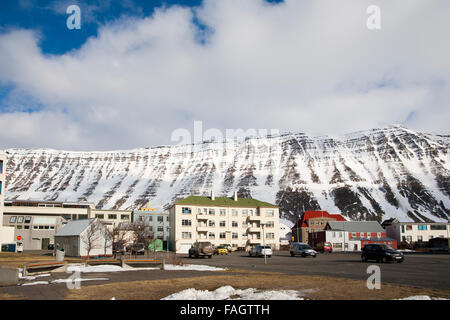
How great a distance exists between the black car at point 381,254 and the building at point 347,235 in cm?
5290

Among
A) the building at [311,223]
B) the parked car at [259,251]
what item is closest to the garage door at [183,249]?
the parked car at [259,251]

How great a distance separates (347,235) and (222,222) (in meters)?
29.9

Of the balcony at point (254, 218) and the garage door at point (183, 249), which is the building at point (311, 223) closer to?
the balcony at point (254, 218)

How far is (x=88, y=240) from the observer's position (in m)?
50.5

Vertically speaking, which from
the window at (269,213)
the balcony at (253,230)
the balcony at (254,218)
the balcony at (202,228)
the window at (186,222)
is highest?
the window at (269,213)

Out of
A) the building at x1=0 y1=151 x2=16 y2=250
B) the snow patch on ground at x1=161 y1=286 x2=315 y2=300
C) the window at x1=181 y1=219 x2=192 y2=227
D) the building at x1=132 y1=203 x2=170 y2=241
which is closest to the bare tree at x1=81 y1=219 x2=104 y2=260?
the building at x1=0 y1=151 x2=16 y2=250

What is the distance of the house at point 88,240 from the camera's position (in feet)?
166

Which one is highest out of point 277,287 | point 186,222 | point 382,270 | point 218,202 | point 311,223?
point 218,202

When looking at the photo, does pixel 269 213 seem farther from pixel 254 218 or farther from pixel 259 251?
pixel 259 251

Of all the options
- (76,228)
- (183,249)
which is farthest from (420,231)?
(76,228)

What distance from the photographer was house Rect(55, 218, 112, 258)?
5047 cm
